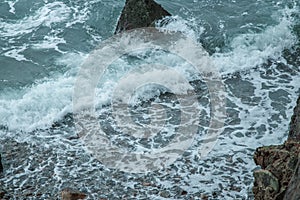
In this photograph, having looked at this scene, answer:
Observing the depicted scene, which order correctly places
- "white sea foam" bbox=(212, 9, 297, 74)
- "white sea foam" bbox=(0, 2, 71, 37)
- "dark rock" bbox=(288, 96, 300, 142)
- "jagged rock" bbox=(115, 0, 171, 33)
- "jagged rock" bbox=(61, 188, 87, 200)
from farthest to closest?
"white sea foam" bbox=(0, 2, 71, 37) → "jagged rock" bbox=(115, 0, 171, 33) → "white sea foam" bbox=(212, 9, 297, 74) → "jagged rock" bbox=(61, 188, 87, 200) → "dark rock" bbox=(288, 96, 300, 142)

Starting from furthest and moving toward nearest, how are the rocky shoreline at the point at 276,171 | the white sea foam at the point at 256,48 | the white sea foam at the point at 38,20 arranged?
the white sea foam at the point at 38,20
the white sea foam at the point at 256,48
the rocky shoreline at the point at 276,171

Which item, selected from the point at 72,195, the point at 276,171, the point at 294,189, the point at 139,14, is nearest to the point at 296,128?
the point at 276,171

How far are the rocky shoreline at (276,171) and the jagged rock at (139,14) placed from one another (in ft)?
17.9

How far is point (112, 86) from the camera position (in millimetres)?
8055

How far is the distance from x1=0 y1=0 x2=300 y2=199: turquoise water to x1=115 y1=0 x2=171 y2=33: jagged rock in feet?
1.69

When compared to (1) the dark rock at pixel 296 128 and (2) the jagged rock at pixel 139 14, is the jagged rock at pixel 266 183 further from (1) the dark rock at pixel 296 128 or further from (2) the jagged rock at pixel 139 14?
(2) the jagged rock at pixel 139 14

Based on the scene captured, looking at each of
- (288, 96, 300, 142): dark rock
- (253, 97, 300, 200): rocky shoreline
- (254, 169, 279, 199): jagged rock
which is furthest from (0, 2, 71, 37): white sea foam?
(254, 169, 279, 199): jagged rock

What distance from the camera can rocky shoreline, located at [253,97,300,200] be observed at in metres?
3.85

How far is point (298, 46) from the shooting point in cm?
938

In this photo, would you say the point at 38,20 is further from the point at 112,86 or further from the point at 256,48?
the point at 256,48

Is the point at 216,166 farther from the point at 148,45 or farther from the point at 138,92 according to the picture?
the point at 148,45

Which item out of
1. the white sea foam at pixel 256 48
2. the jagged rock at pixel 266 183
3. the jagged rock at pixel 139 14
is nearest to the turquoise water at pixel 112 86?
the white sea foam at pixel 256 48

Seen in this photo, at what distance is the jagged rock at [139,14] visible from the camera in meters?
9.38

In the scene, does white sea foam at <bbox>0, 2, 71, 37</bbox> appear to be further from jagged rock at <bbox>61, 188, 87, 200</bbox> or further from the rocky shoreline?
the rocky shoreline
